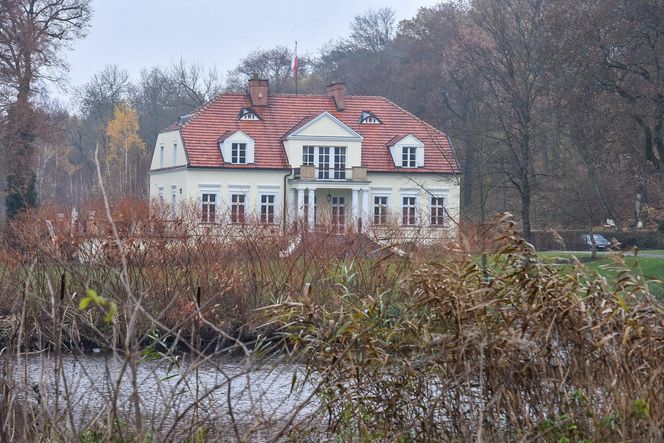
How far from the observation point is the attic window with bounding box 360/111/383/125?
5031 cm

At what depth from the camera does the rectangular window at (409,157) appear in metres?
49.1

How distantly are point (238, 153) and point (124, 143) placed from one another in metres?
19.7

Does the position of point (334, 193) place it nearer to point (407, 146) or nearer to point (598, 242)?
point (407, 146)

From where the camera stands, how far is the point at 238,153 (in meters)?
47.9

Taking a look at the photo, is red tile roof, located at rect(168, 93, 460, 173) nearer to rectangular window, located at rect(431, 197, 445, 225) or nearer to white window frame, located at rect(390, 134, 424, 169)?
white window frame, located at rect(390, 134, 424, 169)

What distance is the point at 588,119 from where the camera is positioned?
27.5 metres

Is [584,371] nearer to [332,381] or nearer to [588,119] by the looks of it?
[332,381]

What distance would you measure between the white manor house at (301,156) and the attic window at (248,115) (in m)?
Answer: 0.05

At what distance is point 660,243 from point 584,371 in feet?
125

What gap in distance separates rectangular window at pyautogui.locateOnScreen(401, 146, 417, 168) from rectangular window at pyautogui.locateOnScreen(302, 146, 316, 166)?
4056mm

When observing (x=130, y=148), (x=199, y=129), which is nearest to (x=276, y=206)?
(x=199, y=129)

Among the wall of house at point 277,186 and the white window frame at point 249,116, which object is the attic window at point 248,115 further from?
the wall of house at point 277,186

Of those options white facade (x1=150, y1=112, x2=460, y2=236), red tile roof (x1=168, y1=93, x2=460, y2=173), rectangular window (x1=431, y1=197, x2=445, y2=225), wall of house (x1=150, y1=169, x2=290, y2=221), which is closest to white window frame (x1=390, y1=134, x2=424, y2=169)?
white facade (x1=150, y1=112, x2=460, y2=236)

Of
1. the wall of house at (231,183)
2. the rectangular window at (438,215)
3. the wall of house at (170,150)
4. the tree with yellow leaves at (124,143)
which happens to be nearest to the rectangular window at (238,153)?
the wall of house at (231,183)
